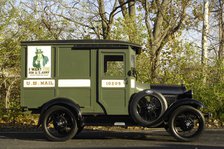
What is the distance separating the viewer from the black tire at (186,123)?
36.6 ft

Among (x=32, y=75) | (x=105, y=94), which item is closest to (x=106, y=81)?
(x=105, y=94)

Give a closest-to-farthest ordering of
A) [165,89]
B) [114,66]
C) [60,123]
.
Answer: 1. [60,123]
2. [114,66]
3. [165,89]

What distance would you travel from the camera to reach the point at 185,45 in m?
17.5

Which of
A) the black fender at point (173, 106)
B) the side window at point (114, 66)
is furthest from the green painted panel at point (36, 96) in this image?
the black fender at point (173, 106)

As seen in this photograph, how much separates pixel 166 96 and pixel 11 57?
8.21m

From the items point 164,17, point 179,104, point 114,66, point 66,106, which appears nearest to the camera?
point 179,104

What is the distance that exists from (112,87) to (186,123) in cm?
192

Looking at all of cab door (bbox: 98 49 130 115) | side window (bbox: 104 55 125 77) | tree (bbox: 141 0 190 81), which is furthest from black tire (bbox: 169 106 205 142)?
tree (bbox: 141 0 190 81)

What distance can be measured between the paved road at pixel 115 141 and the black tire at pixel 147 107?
54cm

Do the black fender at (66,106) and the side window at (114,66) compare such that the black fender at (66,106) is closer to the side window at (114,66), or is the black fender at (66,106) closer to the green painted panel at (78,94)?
the green painted panel at (78,94)

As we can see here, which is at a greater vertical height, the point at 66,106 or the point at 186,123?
the point at 66,106

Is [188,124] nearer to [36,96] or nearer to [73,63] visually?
[73,63]

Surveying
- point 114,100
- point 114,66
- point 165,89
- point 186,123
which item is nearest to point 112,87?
point 114,100

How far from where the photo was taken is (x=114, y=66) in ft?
38.1
